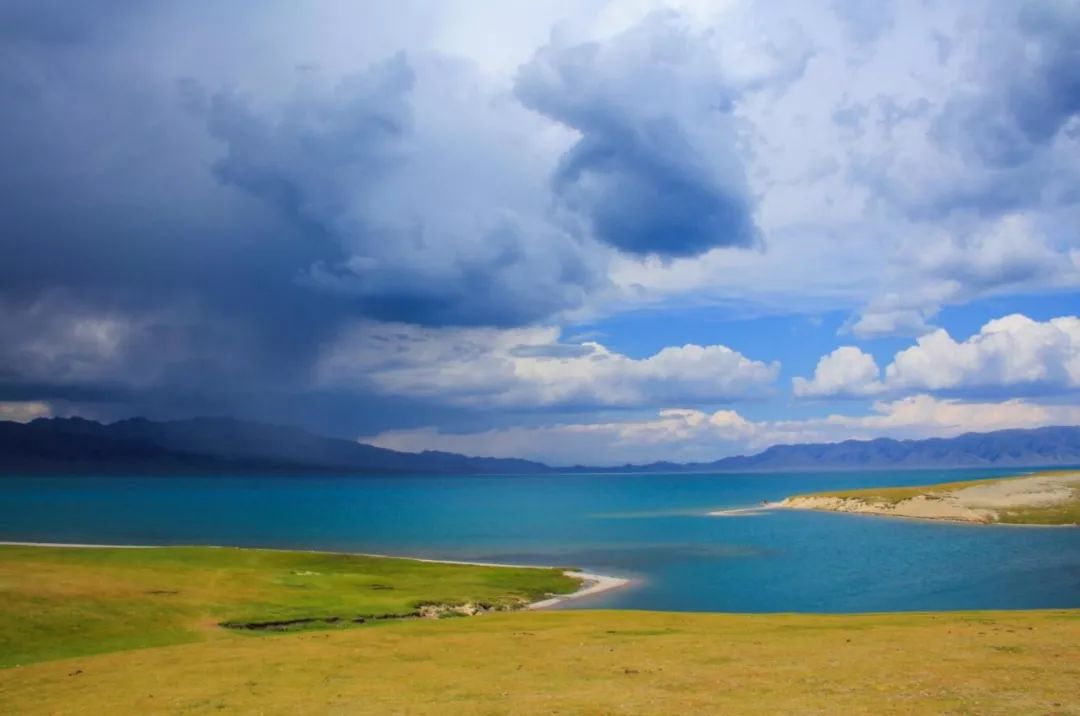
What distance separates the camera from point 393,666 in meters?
28.5

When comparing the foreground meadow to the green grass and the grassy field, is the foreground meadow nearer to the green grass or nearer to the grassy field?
the grassy field

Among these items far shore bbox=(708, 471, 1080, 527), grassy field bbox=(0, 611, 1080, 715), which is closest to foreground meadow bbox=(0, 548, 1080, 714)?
grassy field bbox=(0, 611, 1080, 715)

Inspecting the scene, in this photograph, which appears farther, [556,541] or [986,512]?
[986,512]

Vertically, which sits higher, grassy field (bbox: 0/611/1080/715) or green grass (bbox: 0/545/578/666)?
grassy field (bbox: 0/611/1080/715)

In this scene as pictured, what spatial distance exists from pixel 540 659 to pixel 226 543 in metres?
91.4

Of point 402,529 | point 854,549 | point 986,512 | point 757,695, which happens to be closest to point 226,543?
point 402,529

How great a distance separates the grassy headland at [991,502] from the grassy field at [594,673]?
11012 cm

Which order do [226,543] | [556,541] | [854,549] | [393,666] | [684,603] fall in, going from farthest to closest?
[556,541], [226,543], [854,549], [684,603], [393,666]

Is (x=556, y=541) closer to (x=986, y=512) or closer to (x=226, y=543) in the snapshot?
(x=226, y=543)

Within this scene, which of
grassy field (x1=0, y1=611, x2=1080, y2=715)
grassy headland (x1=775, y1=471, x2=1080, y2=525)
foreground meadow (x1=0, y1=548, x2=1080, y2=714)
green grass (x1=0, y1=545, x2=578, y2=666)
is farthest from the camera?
grassy headland (x1=775, y1=471, x2=1080, y2=525)

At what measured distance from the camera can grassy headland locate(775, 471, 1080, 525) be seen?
131375mm

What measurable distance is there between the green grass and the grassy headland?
3615 inches

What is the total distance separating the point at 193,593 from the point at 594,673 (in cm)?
3449

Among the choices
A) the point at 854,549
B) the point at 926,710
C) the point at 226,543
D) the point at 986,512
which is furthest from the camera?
the point at 986,512
